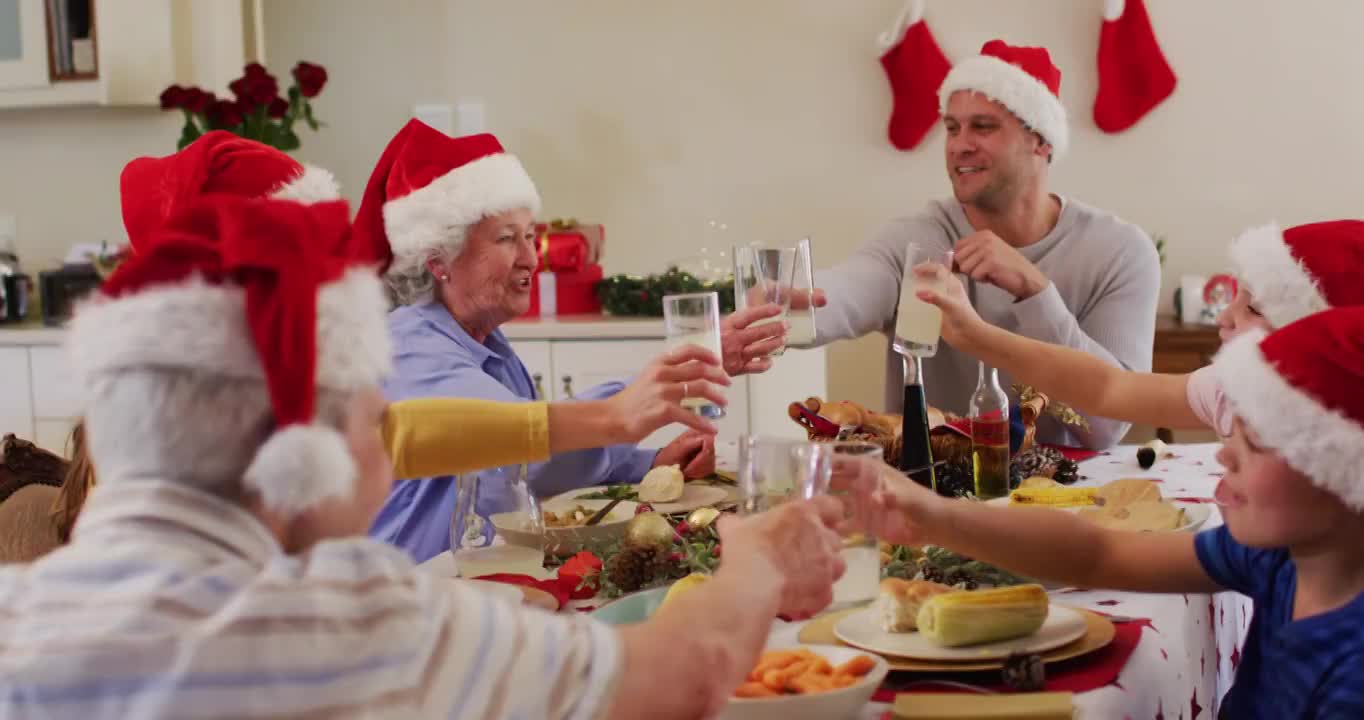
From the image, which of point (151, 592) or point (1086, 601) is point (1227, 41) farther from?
point (151, 592)

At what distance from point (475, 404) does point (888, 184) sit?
298 centimetres

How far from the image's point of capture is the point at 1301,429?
4.10 ft

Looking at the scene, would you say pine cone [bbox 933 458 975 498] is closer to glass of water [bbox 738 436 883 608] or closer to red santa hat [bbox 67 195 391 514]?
glass of water [bbox 738 436 883 608]

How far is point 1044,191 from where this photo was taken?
3104 millimetres

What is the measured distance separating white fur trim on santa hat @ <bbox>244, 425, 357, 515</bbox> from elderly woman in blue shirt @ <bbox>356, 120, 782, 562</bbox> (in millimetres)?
1218

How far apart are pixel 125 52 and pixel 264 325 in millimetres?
3877

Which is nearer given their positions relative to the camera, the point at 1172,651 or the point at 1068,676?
the point at 1068,676

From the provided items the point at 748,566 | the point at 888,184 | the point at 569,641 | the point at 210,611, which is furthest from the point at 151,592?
the point at 888,184

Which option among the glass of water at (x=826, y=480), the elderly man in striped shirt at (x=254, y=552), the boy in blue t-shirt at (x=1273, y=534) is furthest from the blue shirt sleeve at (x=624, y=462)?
the elderly man in striped shirt at (x=254, y=552)

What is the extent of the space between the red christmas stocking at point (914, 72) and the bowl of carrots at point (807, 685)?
10.9 feet

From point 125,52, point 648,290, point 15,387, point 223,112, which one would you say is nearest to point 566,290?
point 648,290

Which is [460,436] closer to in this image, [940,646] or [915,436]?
[940,646]

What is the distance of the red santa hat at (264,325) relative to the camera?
86 centimetres

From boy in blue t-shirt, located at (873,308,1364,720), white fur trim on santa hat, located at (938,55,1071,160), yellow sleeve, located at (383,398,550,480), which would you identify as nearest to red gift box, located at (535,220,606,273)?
white fur trim on santa hat, located at (938,55,1071,160)
